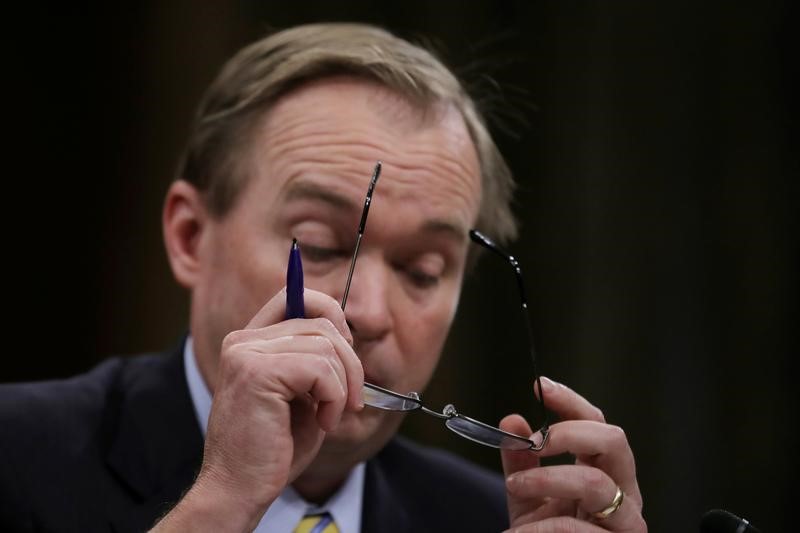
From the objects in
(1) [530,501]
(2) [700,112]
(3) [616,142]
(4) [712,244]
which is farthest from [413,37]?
(1) [530,501]

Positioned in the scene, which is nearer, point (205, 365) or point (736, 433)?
point (205, 365)

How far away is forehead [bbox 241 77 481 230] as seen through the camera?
1.44m

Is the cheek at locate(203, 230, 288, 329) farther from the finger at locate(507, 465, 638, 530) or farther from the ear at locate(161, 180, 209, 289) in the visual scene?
the finger at locate(507, 465, 638, 530)

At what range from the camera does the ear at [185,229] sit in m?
1.62

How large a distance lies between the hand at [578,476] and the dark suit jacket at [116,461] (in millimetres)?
453

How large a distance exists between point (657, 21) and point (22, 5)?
1999 mm

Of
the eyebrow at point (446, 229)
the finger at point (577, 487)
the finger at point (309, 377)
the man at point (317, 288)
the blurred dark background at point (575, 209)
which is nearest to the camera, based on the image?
the finger at point (309, 377)

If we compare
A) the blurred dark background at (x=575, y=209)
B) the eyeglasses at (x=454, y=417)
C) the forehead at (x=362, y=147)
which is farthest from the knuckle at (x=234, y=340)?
the blurred dark background at (x=575, y=209)

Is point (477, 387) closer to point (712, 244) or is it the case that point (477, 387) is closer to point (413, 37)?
point (712, 244)

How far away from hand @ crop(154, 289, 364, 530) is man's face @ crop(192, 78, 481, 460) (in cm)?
31

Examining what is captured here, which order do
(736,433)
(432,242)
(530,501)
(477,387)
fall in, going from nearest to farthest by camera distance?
(530,501)
(432,242)
(736,433)
(477,387)

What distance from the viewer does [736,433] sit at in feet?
9.24

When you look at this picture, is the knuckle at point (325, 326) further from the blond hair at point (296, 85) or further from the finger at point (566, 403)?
the blond hair at point (296, 85)

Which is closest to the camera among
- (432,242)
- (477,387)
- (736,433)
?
(432,242)
